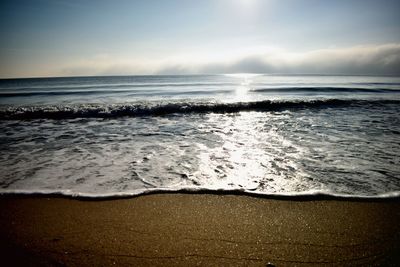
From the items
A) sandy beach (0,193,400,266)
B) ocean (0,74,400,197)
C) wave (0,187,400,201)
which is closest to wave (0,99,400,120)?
ocean (0,74,400,197)

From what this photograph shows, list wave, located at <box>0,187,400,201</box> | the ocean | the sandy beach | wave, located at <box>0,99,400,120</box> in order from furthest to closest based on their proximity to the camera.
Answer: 1. wave, located at <box>0,99,400,120</box>
2. the ocean
3. wave, located at <box>0,187,400,201</box>
4. the sandy beach

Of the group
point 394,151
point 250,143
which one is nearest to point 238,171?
point 250,143

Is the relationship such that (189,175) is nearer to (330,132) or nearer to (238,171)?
(238,171)

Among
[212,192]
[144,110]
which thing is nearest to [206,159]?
[212,192]

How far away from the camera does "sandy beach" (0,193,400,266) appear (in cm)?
208

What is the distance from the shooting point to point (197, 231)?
246 cm

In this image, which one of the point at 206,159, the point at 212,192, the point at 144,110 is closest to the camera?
the point at 212,192

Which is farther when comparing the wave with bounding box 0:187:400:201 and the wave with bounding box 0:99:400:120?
the wave with bounding box 0:99:400:120

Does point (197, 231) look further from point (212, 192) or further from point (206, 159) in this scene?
point (206, 159)

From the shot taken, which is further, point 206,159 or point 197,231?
point 206,159

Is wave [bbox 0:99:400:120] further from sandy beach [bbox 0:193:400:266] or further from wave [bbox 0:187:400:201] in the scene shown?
sandy beach [bbox 0:193:400:266]

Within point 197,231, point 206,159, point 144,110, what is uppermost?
point 144,110

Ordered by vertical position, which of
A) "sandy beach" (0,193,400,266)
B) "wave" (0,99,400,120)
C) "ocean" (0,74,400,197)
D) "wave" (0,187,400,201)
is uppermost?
"wave" (0,99,400,120)

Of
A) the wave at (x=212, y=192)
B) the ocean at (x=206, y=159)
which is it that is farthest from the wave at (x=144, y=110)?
the wave at (x=212, y=192)
